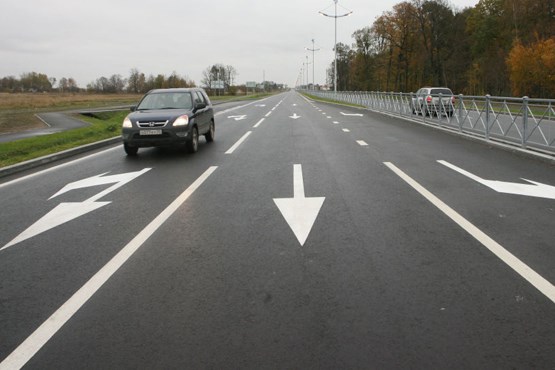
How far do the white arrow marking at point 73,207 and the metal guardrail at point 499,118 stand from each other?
30.2ft

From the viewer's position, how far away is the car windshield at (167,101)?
12.8m

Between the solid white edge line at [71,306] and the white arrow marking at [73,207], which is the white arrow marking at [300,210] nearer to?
the solid white edge line at [71,306]

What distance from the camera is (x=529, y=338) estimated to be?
2.98 meters

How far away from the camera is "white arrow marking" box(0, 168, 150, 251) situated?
5704 mm

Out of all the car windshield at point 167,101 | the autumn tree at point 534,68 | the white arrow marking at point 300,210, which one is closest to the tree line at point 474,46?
the autumn tree at point 534,68

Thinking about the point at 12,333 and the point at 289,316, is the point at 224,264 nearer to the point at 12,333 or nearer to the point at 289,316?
the point at 289,316

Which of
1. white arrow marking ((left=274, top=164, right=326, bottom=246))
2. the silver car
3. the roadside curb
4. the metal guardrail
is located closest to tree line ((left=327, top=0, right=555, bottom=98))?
the silver car

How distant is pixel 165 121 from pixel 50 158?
123 inches


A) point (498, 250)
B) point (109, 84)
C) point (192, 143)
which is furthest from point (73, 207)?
point (109, 84)

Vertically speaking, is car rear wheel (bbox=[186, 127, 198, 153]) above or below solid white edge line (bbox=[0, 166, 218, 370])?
above

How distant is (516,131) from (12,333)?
1242cm

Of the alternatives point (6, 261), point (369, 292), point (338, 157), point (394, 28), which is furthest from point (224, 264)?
point (394, 28)

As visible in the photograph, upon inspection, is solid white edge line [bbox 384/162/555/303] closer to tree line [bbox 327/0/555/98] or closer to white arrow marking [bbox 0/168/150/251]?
white arrow marking [bbox 0/168/150/251]

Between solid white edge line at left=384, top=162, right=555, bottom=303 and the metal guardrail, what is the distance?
17.8 ft
